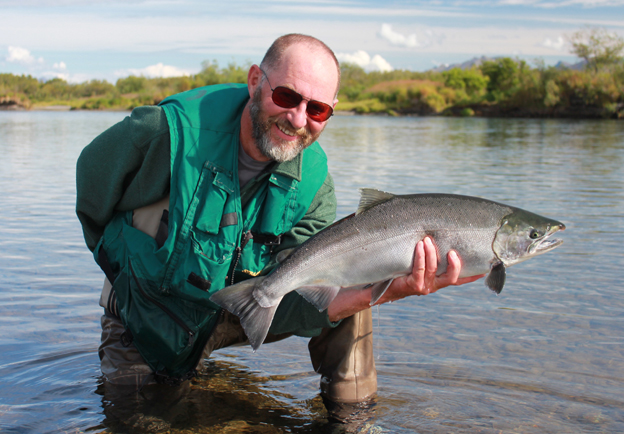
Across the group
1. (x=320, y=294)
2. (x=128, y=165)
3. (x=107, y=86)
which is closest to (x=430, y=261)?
(x=320, y=294)

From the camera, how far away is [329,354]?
149 inches

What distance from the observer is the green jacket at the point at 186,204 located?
332 cm

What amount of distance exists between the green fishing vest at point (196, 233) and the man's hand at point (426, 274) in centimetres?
74

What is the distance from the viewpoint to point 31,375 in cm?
421

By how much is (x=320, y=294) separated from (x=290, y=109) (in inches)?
41.1

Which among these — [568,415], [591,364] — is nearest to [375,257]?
[568,415]

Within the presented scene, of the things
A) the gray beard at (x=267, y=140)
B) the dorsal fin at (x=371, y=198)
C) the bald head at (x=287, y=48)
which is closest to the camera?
the dorsal fin at (x=371, y=198)

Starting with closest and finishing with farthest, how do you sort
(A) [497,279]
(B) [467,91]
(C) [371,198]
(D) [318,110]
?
(A) [497,279], (C) [371,198], (D) [318,110], (B) [467,91]

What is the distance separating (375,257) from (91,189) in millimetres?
1619

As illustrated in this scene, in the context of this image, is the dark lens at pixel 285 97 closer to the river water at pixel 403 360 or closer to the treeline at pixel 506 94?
the river water at pixel 403 360

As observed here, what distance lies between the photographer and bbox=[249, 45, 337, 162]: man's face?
3428mm

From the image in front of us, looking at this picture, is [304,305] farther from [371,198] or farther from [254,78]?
[254,78]

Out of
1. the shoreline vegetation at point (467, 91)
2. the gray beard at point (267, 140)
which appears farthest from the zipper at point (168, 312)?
the shoreline vegetation at point (467, 91)

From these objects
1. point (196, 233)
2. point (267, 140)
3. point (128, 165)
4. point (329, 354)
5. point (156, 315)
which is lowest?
point (329, 354)
